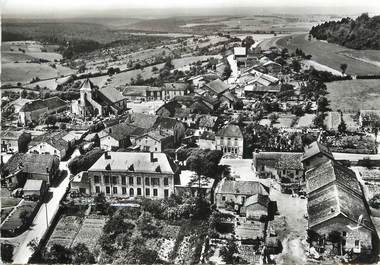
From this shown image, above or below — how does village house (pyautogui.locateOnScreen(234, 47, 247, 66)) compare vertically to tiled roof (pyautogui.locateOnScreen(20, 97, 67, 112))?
above

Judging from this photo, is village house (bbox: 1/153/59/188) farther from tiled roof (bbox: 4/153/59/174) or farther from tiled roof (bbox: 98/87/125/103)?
tiled roof (bbox: 98/87/125/103)

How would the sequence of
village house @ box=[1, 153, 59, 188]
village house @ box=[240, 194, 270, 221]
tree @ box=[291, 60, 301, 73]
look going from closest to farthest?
village house @ box=[240, 194, 270, 221] → village house @ box=[1, 153, 59, 188] → tree @ box=[291, 60, 301, 73]

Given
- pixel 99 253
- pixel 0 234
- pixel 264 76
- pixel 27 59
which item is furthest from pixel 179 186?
pixel 27 59

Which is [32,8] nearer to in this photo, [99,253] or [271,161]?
[99,253]

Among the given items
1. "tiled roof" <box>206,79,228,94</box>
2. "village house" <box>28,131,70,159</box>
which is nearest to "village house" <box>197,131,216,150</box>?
"village house" <box>28,131,70,159</box>

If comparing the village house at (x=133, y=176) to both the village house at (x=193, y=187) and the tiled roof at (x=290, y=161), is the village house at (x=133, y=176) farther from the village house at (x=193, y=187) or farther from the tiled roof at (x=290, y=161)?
the tiled roof at (x=290, y=161)

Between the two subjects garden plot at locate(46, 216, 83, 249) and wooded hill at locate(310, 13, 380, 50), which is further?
wooded hill at locate(310, 13, 380, 50)

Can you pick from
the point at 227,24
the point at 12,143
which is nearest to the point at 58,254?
the point at 12,143
